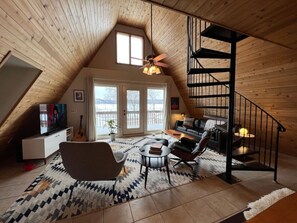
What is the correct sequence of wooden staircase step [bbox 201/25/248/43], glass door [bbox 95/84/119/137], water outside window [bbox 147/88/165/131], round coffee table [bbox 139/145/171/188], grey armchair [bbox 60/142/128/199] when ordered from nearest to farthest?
grey armchair [bbox 60/142/128/199] → wooden staircase step [bbox 201/25/248/43] → round coffee table [bbox 139/145/171/188] → glass door [bbox 95/84/119/137] → water outside window [bbox 147/88/165/131]

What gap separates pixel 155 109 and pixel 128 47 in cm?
280

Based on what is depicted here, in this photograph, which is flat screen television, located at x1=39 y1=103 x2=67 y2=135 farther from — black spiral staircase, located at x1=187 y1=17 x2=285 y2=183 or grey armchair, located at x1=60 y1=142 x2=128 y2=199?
black spiral staircase, located at x1=187 y1=17 x2=285 y2=183

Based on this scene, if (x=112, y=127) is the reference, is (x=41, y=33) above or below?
above

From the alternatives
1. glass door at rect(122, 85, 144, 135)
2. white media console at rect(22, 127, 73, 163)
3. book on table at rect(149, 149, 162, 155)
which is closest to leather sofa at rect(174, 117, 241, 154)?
glass door at rect(122, 85, 144, 135)

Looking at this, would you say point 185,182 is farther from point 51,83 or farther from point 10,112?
point 51,83

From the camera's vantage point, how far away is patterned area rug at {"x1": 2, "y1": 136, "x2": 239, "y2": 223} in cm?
167

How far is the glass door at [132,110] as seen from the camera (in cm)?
534

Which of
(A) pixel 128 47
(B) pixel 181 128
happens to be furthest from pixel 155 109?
(A) pixel 128 47

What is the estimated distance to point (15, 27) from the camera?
1476mm

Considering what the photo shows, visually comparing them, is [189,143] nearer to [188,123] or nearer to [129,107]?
[188,123]

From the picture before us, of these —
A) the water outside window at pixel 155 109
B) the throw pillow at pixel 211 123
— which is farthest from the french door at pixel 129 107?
the throw pillow at pixel 211 123

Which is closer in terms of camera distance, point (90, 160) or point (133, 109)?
point (90, 160)

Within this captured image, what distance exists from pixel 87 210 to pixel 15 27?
231 cm

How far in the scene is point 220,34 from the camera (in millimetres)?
2326
